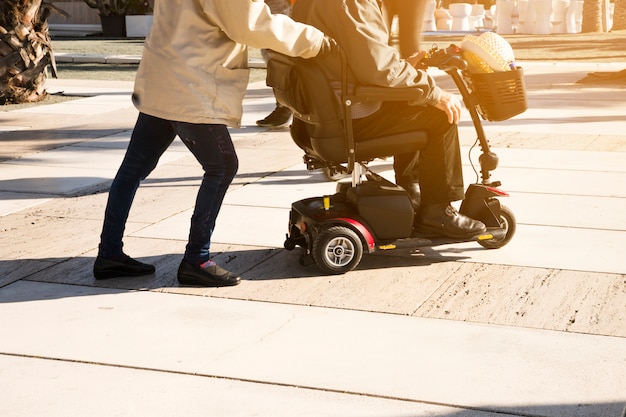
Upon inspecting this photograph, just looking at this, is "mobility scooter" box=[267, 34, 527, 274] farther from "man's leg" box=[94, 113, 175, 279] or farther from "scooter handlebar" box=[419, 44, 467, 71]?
"man's leg" box=[94, 113, 175, 279]

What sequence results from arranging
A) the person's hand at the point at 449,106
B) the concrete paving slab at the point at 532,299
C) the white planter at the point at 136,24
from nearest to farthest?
1. the concrete paving slab at the point at 532,299
2. the person's hand at the point at 449,106
3. the white planter at the point at 136,24

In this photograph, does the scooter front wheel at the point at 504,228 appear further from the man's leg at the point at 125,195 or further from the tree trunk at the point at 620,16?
the tree trunk at the point at 620,16

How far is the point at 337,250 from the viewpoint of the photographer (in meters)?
5.55

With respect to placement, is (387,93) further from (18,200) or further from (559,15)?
(559,15)

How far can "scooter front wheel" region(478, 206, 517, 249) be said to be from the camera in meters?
5.98

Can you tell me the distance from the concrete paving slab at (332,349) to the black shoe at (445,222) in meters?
0.98

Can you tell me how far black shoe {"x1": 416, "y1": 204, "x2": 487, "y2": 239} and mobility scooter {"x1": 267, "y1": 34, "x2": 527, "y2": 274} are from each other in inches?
1.8

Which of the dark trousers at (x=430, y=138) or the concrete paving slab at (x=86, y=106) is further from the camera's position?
the concrete paving slab at (x=86, y=106)

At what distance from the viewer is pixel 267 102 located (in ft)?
43.0

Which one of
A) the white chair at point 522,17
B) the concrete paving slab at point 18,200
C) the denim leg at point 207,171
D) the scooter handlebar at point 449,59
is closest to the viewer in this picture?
the denim leg at point 207,171

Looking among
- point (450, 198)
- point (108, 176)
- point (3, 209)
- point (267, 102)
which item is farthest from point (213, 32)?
point (267, 102)

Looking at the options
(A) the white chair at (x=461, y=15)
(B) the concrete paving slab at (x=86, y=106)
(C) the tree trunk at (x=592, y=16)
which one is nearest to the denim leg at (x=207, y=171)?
(B) the concrete paving slab at (x=86, y=106)

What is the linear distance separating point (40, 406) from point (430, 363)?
4.99 ft

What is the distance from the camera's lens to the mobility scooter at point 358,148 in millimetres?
5398
